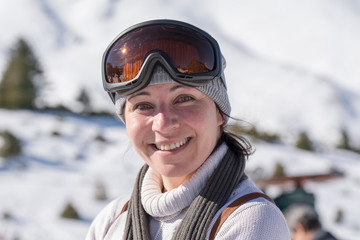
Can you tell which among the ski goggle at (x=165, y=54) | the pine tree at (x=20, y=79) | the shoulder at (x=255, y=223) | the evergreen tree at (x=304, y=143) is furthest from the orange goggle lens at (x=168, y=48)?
the pine tree at (x=20, y=79)

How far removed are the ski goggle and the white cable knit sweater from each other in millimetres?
294

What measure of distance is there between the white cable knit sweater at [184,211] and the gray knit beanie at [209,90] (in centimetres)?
15

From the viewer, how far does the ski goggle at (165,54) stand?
1306mm

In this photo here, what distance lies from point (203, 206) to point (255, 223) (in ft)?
0.58

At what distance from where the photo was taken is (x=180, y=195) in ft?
4.29

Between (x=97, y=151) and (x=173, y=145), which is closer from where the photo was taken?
(x=173, y=145)

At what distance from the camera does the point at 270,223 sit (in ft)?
3.79

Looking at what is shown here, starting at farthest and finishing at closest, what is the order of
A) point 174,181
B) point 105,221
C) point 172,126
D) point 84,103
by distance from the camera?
point 84,103
point 105,221
point 174,181
point 172,126

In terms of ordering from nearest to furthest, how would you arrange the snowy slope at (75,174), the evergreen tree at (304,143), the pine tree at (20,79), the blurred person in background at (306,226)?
the blurred person in background at (306,226)
the snowy slope at (75,174)
the evergreen tree at (304,143)
the pine tree at (20,79)

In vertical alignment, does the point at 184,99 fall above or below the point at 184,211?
above

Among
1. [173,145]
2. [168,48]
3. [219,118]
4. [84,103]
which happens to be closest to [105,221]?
[173,145]

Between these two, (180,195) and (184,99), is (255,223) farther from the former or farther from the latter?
(184,99)

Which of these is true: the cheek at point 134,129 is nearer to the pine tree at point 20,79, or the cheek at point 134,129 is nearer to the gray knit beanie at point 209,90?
the gray knit beanie at point 209,90

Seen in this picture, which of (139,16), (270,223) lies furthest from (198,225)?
(139,16)
